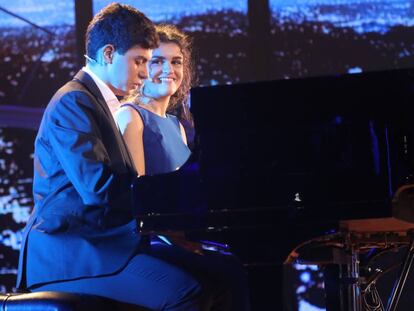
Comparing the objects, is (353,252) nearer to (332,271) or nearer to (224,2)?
(332,271)

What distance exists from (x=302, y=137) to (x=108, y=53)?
853 mm

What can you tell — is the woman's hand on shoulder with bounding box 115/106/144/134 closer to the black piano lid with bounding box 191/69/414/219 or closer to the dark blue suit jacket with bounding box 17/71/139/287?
the dark blue suit jacket with bounding box 17/71/139/287

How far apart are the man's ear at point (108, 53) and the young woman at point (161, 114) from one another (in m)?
0.26

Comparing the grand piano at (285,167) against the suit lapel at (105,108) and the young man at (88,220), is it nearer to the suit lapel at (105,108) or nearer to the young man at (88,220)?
the young man at (88,220)

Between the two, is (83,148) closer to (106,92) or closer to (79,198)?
(79,198)

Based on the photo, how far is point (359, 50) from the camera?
4242 mm

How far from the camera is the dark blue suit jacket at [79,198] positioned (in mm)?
2586

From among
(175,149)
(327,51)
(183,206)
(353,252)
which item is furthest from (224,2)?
(183,206)

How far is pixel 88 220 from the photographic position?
8.66 feet

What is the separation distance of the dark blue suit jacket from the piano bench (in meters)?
0.09

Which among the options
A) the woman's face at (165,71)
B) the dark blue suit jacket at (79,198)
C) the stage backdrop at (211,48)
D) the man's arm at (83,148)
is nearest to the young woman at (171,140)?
the woman's face at (165,71)

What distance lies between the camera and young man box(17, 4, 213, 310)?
Result: 2.57m

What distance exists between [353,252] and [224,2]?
1.91m

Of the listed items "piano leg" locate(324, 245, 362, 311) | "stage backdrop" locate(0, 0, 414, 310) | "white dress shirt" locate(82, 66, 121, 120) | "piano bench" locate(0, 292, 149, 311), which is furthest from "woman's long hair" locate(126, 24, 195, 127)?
"piano bench" locate(0, 292, 149, 311)
